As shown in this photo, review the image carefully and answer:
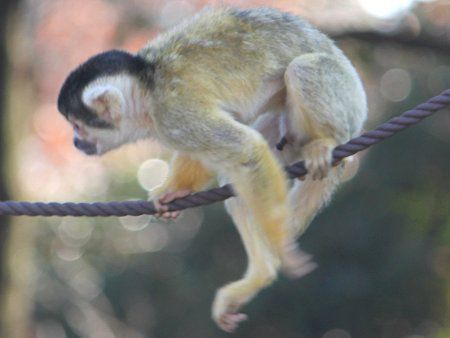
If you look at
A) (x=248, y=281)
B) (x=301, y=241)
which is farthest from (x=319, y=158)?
(x=301, y=241)

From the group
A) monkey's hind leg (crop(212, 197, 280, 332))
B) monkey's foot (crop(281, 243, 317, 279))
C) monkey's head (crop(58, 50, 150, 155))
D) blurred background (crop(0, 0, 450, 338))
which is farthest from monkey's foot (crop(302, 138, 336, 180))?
blurred background (crop(0, 0, 450, 338))

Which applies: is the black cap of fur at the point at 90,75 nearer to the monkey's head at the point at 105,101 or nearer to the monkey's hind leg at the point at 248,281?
the monkey's head at the point at 105,101

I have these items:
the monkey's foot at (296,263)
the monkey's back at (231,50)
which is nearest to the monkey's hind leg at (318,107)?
the monkey's back at (231,50)

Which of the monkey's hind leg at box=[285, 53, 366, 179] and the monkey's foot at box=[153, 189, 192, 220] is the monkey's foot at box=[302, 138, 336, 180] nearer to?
the monkey's hind leg at box=[285, 53, 366, 179]

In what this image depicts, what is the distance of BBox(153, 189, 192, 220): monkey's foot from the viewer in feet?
12.8

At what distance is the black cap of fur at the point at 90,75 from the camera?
3.85 meters

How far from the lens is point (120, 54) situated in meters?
3.94

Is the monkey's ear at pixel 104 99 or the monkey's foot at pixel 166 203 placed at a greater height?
the monkey's ear at pixel 104 99

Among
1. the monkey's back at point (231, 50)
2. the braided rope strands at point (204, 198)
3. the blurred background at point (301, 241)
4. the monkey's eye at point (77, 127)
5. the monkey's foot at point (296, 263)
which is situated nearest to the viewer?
the braided rope strands at point (204, 198)

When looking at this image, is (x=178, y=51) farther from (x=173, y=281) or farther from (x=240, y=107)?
(x=173, y=281)

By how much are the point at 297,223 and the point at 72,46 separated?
365 inches

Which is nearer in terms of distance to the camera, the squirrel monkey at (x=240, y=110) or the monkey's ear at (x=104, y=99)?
the squirrel monkey at (x=240, y=110)

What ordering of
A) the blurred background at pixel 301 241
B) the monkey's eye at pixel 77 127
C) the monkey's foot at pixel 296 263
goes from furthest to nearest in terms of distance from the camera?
the blurred background at pixel 301 241 → the monkey's eye at pixel 77 127 → the monkey's foot at pixel 296 263

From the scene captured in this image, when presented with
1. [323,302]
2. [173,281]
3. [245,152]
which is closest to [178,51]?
[245,152]
